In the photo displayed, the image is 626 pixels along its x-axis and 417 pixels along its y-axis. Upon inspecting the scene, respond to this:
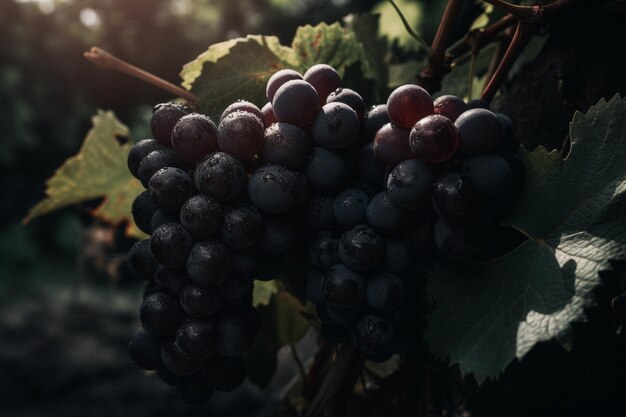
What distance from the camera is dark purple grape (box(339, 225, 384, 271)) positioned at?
0.42m

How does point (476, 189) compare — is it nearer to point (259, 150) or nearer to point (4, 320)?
point (259, 150)

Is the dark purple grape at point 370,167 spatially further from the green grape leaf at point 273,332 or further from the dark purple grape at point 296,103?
the green grape leaf at point 273,332

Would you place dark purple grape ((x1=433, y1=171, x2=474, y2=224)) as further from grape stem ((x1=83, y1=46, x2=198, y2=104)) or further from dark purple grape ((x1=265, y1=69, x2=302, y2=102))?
grape stem ((x1=83, y1=46, x2=198, y2=104))

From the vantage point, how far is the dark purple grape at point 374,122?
459mm

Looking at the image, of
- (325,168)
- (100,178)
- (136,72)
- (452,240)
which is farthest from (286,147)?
(100,178)

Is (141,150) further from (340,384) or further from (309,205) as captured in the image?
(340,384)

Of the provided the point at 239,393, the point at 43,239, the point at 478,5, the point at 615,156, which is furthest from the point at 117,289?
the point at 615,156

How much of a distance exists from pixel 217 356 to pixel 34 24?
5477 millimetres

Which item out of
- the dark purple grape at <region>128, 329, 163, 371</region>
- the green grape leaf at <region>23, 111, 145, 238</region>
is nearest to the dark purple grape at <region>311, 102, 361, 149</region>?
the dark purple grape at <region>128, 329, 163, 371</region>

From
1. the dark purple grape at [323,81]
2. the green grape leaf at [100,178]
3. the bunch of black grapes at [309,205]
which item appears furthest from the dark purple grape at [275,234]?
the green grape leaf at [100,178]

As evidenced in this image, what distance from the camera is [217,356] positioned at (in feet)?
1.54

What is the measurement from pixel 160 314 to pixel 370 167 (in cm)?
19

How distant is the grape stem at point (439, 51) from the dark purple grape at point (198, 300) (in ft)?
0.83

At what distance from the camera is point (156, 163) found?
449mm
